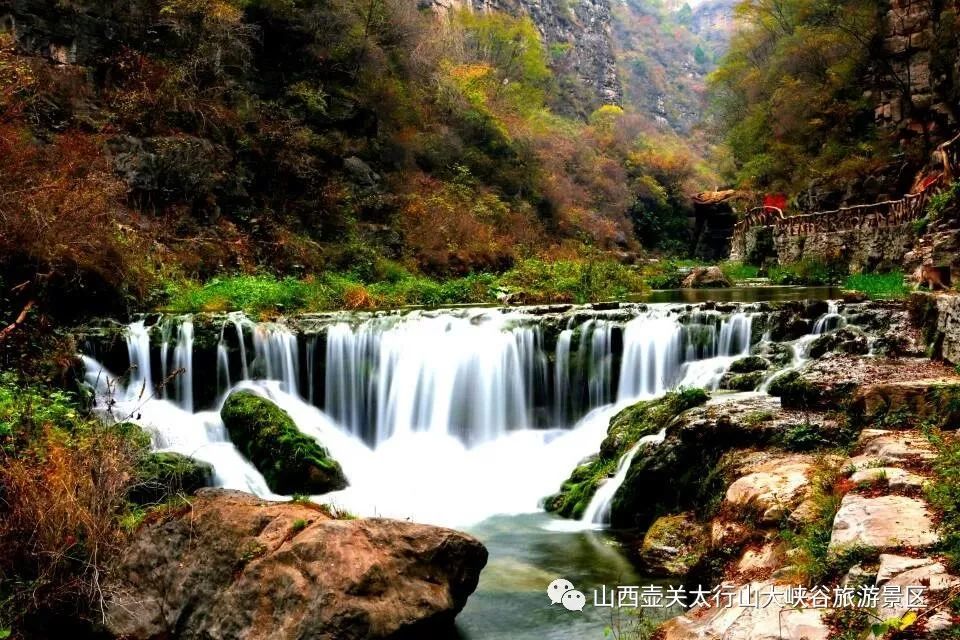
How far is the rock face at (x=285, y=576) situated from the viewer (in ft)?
16.1

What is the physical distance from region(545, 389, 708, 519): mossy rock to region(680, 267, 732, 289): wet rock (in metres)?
12.9

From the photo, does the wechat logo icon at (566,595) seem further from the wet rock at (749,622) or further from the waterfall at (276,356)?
the waterfall at (276,356)

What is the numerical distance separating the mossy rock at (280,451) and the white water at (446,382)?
0.63 metres

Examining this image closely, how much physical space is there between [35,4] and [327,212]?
9272 mm

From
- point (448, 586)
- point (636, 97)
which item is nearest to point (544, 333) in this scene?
point (448, 586)

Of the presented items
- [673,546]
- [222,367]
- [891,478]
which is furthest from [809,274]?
[891,478]

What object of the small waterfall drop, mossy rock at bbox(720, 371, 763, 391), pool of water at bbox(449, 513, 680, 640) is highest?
the small waterfall drop

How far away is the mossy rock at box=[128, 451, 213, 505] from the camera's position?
7477 mm

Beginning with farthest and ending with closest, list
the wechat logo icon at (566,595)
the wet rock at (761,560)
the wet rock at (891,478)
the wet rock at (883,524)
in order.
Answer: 1. the wechat logo icon at (566,595)
2. the wet rock at (761,560)
3. the wet rock at (891,478)
4. the wet rock at (883,524)

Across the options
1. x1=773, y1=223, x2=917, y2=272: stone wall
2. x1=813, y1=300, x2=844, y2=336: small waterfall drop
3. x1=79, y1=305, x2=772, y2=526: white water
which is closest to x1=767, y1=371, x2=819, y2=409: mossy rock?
x1=79, y1=305, x2=772, y2=526: white water

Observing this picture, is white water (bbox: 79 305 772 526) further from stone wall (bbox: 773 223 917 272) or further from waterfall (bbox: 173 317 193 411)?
stone wall (bbox: 773 223 917 272)

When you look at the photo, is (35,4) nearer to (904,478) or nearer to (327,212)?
(327,212)

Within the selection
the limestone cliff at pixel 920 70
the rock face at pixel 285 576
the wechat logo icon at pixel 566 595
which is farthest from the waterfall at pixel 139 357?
the limestone cliff at pixel 920 70

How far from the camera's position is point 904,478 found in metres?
4.88
